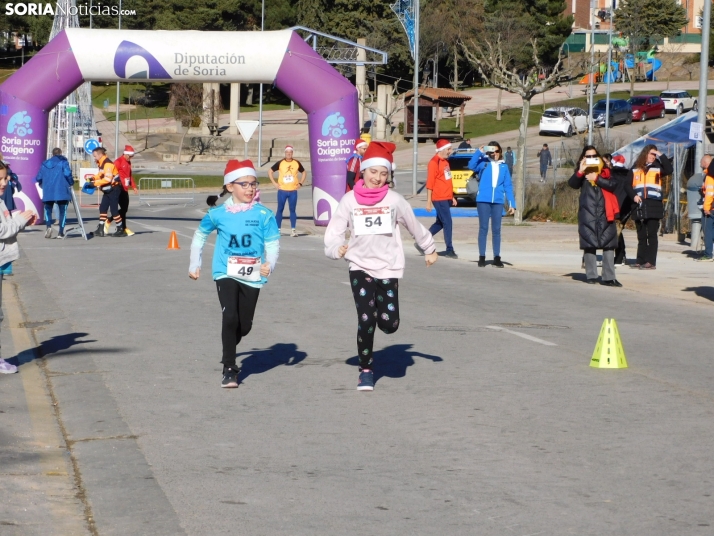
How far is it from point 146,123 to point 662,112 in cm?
3681

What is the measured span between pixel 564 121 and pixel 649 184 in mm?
48307

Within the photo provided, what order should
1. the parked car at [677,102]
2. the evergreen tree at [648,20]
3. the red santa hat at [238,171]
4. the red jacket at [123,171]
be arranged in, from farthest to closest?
the evergreen tree at [648,20] → the parked car at [677,102] → the red jacket at [123,171] → the red santa hat at [238,171]

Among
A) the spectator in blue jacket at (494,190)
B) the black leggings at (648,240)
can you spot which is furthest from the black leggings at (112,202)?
the black leggings at (648,240)

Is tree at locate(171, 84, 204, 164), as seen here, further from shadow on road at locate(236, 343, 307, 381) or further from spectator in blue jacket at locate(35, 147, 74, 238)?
shadow on road at locate(236, 343, 307, 381)

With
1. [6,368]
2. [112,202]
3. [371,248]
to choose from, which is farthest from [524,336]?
[112,202]

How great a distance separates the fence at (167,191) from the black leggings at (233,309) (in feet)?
103

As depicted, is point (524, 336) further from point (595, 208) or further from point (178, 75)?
point (178, 75)

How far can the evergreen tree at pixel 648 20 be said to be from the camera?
290 feet

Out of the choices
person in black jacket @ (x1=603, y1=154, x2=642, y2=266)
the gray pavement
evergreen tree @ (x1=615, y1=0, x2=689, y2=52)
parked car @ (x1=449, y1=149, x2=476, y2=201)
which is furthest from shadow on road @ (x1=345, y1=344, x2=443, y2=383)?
evergreen tree @ (x1=615, y1=0, x2=689, y2=52)

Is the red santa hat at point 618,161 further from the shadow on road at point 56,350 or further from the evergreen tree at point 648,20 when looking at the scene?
the evergreen tree at point 648,20

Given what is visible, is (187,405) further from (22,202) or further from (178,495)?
(22,202)

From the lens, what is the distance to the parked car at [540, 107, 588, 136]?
6556 cm

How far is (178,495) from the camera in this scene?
229 inches

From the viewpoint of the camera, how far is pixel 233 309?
8.63 metres
